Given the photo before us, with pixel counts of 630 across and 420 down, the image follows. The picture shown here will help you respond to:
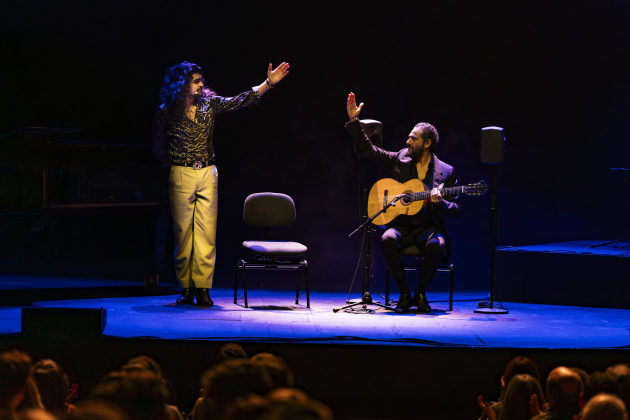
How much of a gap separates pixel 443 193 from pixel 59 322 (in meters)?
2.71

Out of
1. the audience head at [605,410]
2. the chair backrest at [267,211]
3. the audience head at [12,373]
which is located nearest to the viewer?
the audience head at [605,410]

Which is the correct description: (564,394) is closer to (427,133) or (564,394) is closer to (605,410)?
(605,410)

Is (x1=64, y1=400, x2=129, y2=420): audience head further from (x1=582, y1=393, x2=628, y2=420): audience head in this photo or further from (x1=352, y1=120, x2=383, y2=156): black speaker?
(x1=352, y1=120, x2=383, y2=156): black speaker

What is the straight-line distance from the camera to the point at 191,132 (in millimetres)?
4676

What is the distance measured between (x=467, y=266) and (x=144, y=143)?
125 inches

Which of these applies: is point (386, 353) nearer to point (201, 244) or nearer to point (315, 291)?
point (201, 244)

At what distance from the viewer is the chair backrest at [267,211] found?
17.3 feet

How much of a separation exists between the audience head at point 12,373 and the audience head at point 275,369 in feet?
2.59

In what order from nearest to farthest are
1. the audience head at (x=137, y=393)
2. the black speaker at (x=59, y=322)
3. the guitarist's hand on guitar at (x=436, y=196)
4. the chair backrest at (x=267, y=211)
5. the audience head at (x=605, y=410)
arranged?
the audience head at (x=605, y=410) < the audience head at (x=137, y=393) < the black speaker at (x=59, y=322) < the guitarist's hand on guitar at (x=436, y=196) < the chair backrest at (x=267, y=211)

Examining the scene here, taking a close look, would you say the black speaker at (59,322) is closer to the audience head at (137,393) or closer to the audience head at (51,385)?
the audience head at (51,385)

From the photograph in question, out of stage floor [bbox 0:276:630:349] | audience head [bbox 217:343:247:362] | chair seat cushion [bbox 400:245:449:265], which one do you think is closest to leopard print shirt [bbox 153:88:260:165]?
stage floor [bbox 0:276:630:349]

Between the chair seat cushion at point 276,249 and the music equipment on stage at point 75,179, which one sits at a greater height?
the music equipment on stage at point 75,179

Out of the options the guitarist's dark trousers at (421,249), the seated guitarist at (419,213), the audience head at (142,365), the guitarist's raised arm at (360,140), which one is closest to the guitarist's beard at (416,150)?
the seated guitarist at (419,213)

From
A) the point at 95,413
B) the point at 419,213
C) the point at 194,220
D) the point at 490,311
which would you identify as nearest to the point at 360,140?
the point at 419,213
